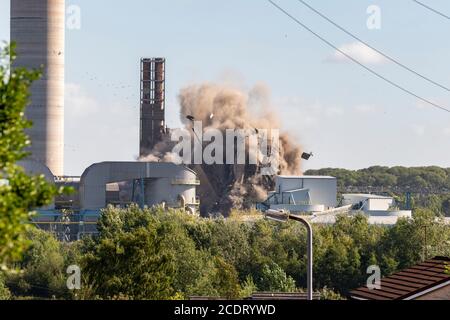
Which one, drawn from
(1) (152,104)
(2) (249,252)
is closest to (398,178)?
(1) (152,104)

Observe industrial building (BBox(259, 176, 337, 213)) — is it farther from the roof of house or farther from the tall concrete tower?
the roof of house

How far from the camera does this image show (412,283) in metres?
22.2

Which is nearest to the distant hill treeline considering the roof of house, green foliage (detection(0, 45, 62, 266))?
the roof of house

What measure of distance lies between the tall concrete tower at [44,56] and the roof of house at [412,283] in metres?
80.3

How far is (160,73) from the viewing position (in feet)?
349

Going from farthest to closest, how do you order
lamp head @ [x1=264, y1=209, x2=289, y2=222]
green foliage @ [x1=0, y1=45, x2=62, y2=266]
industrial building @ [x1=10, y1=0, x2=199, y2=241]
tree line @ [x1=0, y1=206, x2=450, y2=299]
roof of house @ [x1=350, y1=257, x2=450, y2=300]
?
industrial building @ [x1=10, y1=0, x2=199, y2=241] → tree line @ [x1=0, y1=206, x2=450, y2=299] → roof of house @ [x1=350, y1=257, x2=450, y2=300] → lamp head @ [x1=264, y1=209, x2=289, y2=222] → green foliage @ [x1=0, y1=45, x2=62, y2=266]

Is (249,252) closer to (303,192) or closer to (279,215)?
(303,192)

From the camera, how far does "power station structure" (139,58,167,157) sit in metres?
106

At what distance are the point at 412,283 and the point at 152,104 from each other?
283 feet

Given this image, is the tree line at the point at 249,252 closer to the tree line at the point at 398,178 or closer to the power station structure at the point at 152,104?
the power station structure at the point at 152,104

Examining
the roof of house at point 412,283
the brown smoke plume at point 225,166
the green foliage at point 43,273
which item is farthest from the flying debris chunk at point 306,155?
the roof of house at point 412,283

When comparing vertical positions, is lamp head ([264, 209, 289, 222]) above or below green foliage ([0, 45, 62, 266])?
below

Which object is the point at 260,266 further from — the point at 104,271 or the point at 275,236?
the point at 104,271

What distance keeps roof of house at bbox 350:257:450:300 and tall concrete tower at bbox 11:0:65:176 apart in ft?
263
